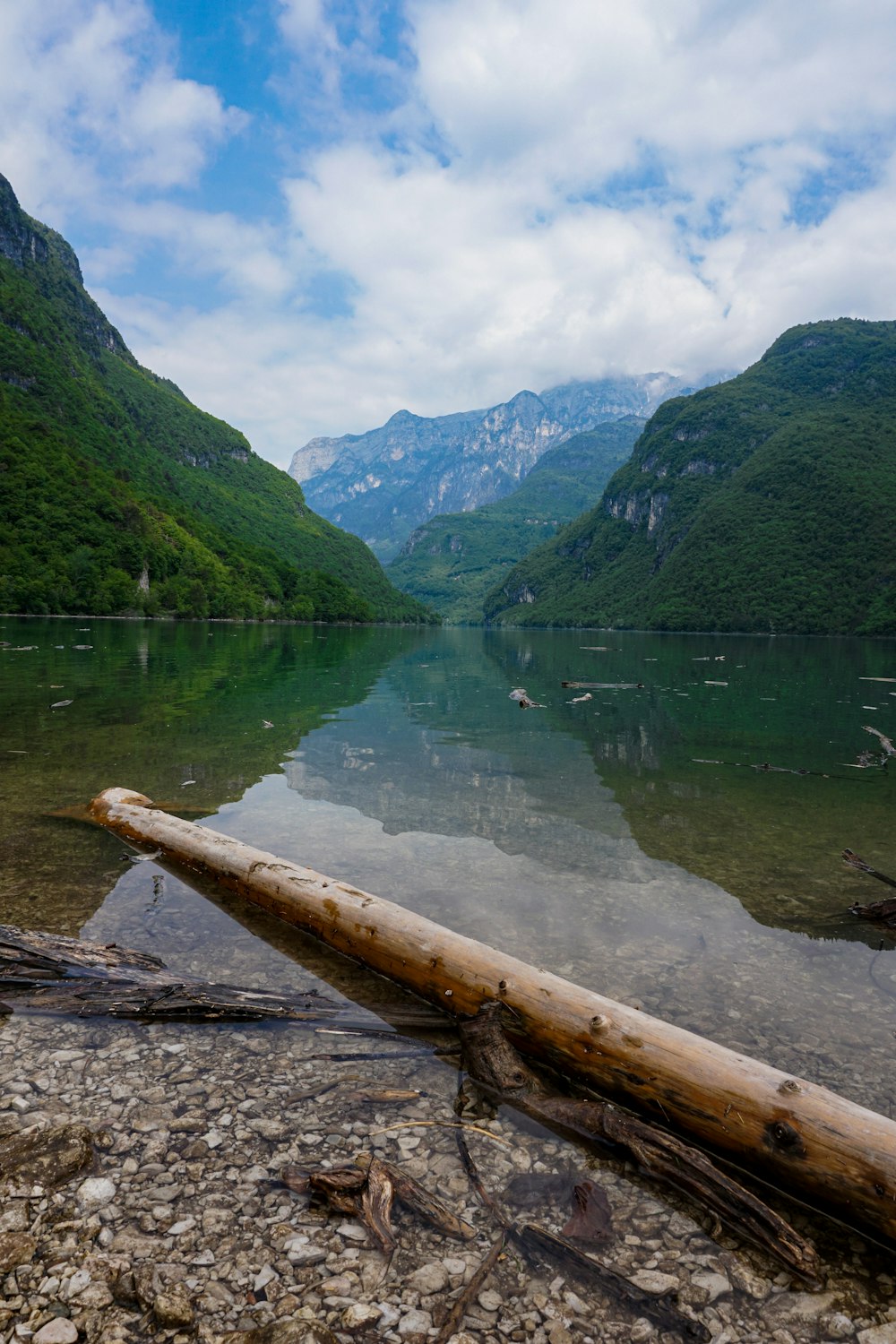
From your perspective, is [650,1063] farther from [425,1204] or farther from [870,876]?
[870,876]

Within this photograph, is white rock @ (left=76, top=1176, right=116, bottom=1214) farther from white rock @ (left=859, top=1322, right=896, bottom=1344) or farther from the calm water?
white rock @ (left=859, top=1322, right=896, bottom=1344)

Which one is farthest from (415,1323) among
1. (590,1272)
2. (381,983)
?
(381,983)

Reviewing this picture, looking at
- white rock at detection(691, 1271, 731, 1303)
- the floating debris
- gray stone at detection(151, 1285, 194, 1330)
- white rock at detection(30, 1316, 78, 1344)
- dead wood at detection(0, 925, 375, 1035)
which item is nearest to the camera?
white rock at detection(30, 1316, 78, 1344)

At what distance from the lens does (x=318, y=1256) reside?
366 cm

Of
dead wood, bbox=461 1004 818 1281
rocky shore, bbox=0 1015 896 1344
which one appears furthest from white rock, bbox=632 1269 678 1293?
dead wood, bbox=461 1004 818 1281

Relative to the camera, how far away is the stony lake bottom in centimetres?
355

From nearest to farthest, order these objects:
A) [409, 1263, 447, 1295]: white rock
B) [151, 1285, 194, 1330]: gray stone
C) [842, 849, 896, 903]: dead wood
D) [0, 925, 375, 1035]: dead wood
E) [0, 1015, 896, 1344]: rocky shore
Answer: [151, 1285, 194, 1330]: gray stone
[0, 1015, 896, 1344]: rocky shore
[409, 1263, 447, 1295]: white rock
[0, 925, 375, 1035]: dead wood
[842, 849, 896, 903]: dead wood

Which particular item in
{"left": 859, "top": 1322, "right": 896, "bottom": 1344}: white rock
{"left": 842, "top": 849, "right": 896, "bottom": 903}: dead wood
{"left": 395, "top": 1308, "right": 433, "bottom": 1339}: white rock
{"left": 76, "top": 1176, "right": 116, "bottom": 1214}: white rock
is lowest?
{"left": 842, "top": 849, "right": 896, "bottom": 903}: dead wood

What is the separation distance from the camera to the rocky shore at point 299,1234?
330cm

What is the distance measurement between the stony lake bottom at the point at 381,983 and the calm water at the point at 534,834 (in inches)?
2.5

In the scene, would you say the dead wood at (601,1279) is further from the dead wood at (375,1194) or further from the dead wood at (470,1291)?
the dead wood at (375,1194)

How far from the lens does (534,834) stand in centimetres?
1229

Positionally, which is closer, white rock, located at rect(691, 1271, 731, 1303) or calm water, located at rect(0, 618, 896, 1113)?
white rock, located at rect(691, 1271, 731, 1303)

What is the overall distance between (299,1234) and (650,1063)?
8.78ft
